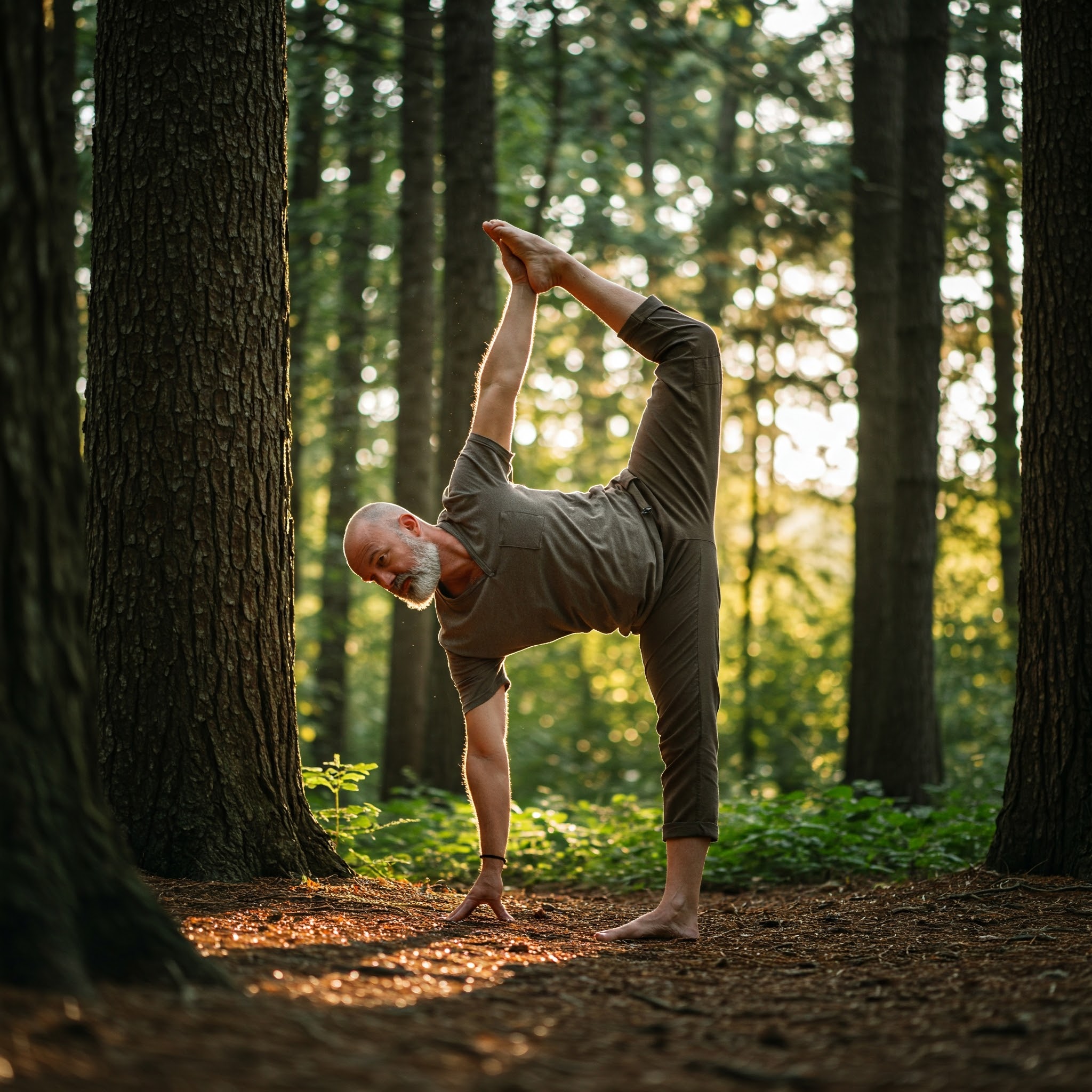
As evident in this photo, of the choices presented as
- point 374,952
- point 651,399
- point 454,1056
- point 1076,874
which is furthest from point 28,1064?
point 1076,874

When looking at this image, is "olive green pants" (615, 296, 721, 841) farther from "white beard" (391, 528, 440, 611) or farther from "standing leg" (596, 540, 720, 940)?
"white beard" (391, 528, 440, 611)

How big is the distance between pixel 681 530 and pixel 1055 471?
1846 mm

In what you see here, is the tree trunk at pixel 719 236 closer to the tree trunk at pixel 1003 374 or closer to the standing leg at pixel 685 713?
the tree trunk at pixel 1003 374

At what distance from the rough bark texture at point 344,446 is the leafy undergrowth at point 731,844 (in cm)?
581

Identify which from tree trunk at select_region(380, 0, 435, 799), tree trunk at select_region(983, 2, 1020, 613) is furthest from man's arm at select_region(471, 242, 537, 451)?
tree trunk at select_region(983, 2, 1020, 613)

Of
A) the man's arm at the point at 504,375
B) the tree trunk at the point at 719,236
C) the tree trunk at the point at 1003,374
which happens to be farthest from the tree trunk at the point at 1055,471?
the tree trunk at the point at 719,236

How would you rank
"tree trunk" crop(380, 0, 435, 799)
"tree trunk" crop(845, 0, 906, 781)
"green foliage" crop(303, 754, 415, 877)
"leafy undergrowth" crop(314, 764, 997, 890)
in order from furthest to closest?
"tree trunk" crop(845, 0, 906, 781)
"tree trunk" crop(380, 0, 435, 799)
"leafy undergrowth" crop(314, 764, 997, 890)
"green foliage" crop(303, 754, 415, 877)

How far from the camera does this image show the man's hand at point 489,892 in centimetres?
428

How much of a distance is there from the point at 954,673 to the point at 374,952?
503 inches

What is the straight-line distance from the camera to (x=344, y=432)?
43.6 feet

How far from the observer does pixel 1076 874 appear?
4.65 meters

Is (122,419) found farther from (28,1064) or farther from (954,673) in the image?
(954,673)

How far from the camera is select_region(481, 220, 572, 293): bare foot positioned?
14.3ft

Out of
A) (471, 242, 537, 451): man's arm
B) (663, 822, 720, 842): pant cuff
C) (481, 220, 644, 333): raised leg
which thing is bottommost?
(663, 822, 720, 842): pant cuff
